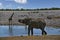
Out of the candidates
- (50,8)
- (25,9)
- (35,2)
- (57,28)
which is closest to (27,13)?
(25,9)

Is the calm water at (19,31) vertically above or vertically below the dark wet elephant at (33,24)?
below

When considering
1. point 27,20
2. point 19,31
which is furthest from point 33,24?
point 19,31

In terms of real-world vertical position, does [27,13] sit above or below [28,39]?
above

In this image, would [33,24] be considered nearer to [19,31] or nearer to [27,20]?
[27,20]

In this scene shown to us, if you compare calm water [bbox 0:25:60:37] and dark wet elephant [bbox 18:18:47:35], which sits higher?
dark wet elephant [bbox 18:18:47:35]

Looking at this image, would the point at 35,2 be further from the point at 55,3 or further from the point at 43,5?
the point at 55,3

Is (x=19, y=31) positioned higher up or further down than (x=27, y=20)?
further down

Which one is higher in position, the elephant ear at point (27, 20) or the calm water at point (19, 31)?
the elephant ear at point (27, 20)

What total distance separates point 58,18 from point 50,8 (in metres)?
0.19

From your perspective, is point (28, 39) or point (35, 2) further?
point (35, 2)

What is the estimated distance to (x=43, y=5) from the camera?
6.69 feet

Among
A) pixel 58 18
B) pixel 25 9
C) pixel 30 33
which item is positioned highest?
pixel 25 9

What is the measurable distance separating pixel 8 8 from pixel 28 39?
567 millimetres

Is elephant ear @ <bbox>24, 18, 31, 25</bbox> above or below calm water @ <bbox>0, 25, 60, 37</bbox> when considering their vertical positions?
above
